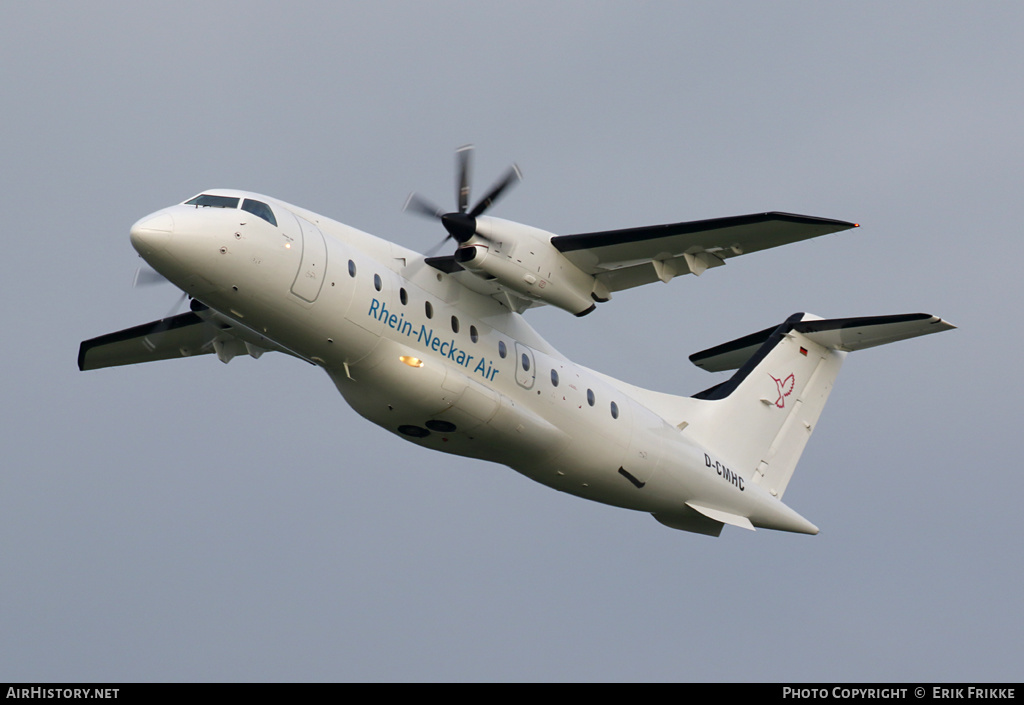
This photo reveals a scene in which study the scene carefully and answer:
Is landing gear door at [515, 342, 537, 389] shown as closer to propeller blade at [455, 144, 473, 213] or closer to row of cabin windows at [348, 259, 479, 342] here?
row of cabin windows at [348, 259, 479, 342]

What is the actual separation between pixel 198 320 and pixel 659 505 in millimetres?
7308

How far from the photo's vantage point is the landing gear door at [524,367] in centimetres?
1571

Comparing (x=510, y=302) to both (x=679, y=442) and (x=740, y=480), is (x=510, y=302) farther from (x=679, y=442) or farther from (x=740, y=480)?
(x=740, y=480)

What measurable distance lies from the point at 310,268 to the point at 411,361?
1723mm

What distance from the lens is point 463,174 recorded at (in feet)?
48.8

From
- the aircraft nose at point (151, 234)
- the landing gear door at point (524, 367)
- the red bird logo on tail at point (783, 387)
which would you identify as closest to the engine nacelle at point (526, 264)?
the landing gear door at point (524, 367)

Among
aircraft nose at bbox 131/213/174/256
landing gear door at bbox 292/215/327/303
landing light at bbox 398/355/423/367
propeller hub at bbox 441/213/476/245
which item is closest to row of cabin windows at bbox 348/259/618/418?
landing gear door at bbox 292/215/327/303

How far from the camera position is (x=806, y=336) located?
20328mm

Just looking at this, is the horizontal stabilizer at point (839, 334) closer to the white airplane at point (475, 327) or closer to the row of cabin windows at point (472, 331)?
the white airplane at point (475, 327)

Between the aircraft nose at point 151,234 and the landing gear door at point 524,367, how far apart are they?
4.90 m

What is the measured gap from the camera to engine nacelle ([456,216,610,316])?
47.6 feet
